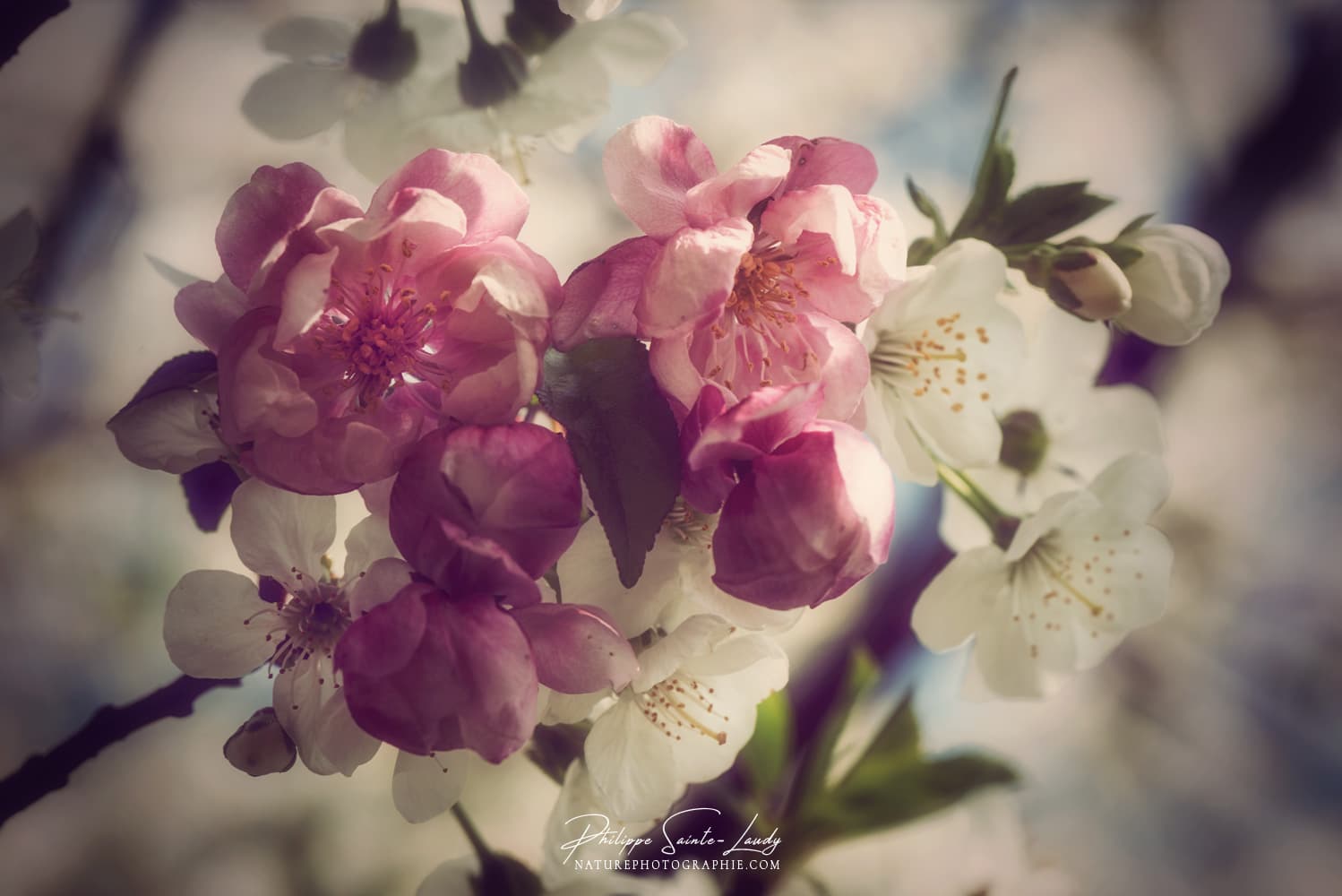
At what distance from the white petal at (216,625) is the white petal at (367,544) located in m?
0.05

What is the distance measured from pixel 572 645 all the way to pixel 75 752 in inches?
11.6

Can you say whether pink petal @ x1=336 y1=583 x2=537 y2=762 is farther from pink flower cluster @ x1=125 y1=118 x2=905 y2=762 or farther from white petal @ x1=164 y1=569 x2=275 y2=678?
white petal @ x1=164 y1=569 x2=275 y2=678

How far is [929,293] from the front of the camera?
385mm

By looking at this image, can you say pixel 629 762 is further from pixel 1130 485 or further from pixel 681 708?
pixel 1130 485

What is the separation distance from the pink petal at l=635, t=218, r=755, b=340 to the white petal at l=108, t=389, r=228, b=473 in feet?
0.63

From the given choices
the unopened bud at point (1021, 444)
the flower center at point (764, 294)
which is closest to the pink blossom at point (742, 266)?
the flower center at point (764, 294)

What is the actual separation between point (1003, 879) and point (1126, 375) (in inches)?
13.8

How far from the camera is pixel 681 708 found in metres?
0.38

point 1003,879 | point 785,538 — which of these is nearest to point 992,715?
point 1003,879

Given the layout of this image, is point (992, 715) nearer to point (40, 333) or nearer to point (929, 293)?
point (929, 293)

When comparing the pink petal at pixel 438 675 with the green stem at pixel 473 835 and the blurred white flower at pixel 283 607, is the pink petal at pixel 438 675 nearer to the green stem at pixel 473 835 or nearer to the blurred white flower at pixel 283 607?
the blurred white flower at pixel 283 607
